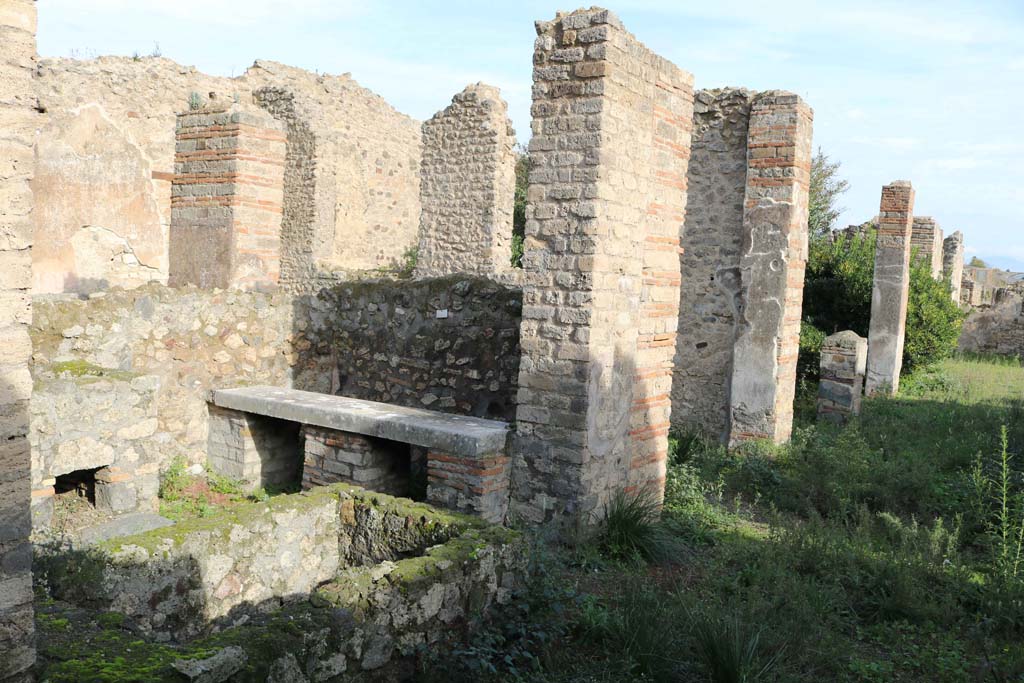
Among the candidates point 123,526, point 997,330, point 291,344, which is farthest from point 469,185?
point 997,330

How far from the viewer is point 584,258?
18.6ft

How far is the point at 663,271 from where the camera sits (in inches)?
257

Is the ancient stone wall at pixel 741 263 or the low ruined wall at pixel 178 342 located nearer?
the low ruined wall at pixel 178 342

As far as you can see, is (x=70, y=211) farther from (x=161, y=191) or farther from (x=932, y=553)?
(x=932, y=553)

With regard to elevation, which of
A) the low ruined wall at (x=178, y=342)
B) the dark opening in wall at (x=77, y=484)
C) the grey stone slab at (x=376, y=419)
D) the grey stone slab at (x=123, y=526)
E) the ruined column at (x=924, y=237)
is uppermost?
the ruined column at (x=924, y=237)

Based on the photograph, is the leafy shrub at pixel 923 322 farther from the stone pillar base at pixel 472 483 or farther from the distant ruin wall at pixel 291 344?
the stone pillar base at pixel 472 483

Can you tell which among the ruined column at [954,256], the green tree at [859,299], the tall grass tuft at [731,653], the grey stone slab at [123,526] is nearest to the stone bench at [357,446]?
the grey stone slab at [123,526]

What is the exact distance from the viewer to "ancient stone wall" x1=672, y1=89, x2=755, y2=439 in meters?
9.21

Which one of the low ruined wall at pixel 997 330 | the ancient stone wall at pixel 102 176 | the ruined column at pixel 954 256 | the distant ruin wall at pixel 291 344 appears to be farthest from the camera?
the ruined column at pixel 954 256

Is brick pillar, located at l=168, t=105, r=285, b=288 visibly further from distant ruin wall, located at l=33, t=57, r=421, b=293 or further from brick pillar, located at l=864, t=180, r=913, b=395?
brick pillar, located at l=864, t=180, r=913, b=395

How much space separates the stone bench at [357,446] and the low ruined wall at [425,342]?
61 centimetres

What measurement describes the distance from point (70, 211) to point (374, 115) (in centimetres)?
856

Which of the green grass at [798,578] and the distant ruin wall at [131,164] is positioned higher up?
the distant ruin wall at [131,164]

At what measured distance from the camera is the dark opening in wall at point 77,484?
6340 millimetres
